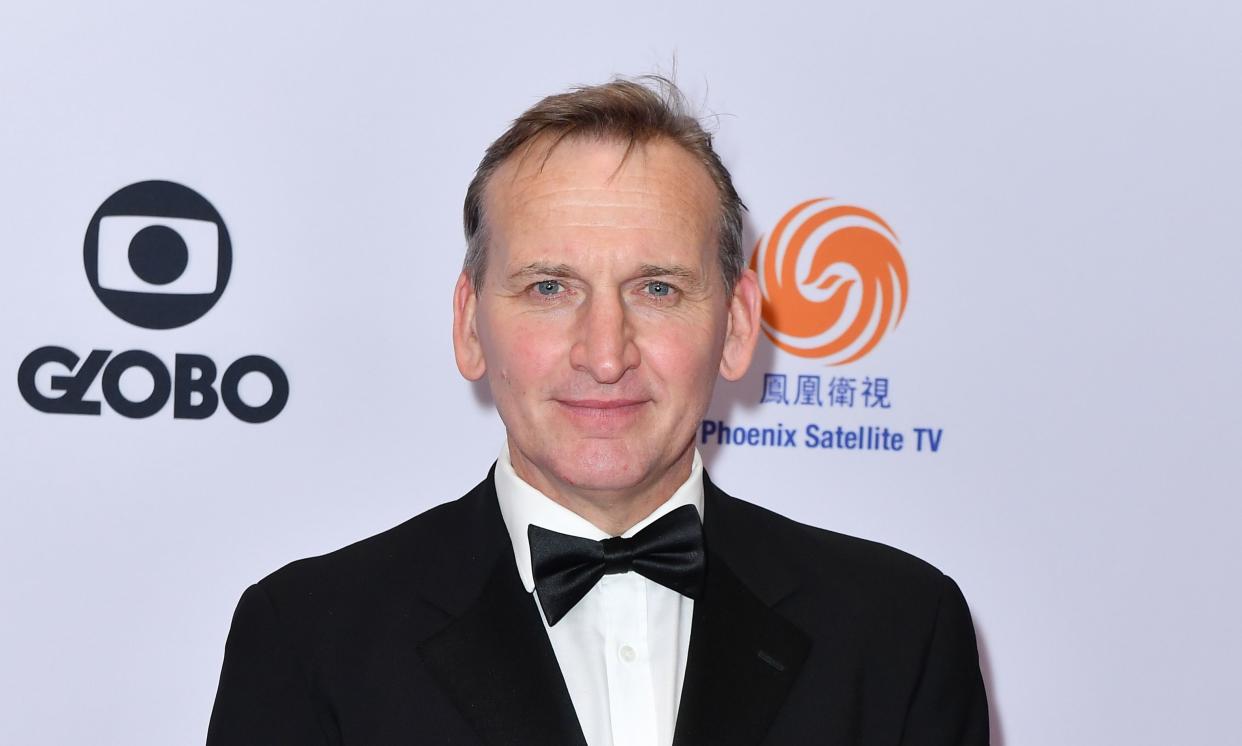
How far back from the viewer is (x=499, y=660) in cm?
187

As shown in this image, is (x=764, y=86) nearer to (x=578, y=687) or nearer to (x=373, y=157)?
(x=373, y=157)

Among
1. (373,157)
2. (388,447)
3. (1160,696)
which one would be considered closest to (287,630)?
(388,447)

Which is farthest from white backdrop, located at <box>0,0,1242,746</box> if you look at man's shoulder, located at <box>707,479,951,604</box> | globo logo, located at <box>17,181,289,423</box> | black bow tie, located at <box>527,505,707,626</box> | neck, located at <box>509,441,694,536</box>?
black bow tie, located at <box>527,505,707,626</box>

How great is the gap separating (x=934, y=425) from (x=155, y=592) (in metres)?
1.81

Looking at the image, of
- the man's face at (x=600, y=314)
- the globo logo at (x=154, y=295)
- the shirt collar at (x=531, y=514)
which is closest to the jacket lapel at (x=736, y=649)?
the shirt collar at (x=531, y=514)

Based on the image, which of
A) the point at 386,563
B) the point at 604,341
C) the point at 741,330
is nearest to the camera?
the point at 604,341

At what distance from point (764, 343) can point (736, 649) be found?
1.19m

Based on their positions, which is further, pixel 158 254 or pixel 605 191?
pixel 158 254

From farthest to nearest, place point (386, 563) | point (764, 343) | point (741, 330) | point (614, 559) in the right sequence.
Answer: point (764, 343)
point (741, 330)
point (386, 563)
point (614, 559)

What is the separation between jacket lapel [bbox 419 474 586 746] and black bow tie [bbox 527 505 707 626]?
0.17 feet

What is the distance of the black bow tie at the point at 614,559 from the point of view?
1910 mm

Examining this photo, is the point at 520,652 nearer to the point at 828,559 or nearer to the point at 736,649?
the point at 736,649

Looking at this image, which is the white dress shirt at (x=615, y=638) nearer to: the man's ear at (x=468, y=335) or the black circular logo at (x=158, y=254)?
the man's ear at (x=468, y=335)

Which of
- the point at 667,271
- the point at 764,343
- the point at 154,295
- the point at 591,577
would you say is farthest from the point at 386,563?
the point at 764,343
